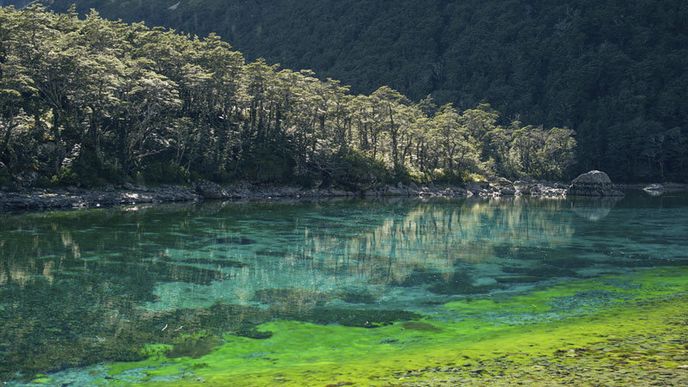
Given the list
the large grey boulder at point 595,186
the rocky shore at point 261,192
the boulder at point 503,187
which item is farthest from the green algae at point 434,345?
the large grey boulder at point 595,186

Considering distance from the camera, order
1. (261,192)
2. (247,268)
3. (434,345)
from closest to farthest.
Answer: (434,345) → (247,268) → (261,192)

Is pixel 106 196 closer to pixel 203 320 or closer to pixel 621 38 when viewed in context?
pixel 203 320

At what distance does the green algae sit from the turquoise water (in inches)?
37.3

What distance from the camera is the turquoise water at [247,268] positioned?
18.6m

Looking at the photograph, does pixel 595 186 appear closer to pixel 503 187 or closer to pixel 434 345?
pixel 503 187

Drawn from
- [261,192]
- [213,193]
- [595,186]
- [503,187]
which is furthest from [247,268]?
[595,186]

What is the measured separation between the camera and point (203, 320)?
786 inches

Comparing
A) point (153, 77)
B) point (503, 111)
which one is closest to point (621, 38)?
point (503, 111)

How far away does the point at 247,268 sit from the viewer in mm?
30719

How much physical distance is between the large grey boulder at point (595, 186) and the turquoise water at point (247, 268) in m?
56.0

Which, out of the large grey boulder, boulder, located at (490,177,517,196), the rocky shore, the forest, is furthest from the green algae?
the large grey boulder

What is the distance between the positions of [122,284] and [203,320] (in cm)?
765

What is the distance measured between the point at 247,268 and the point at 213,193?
168ft

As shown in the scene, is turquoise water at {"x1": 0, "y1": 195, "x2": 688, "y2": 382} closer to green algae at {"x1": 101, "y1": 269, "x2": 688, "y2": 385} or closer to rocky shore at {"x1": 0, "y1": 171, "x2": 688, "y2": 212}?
green algae at {"x1": 101, "y1": 269, "x2": 688, "y2": 385}
